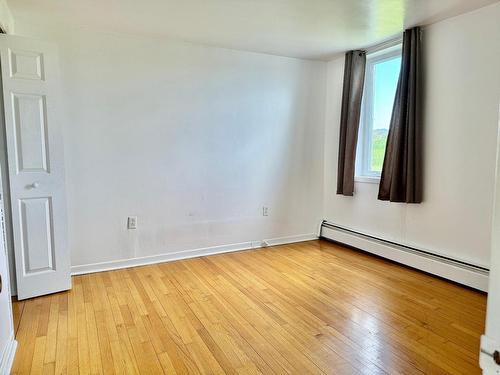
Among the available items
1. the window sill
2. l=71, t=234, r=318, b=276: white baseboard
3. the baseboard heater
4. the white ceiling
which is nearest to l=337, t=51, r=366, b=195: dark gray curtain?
the window sill

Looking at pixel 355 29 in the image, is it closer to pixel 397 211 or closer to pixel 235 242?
pixel 397 211

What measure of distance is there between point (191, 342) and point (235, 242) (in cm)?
194

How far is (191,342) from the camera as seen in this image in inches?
81.0

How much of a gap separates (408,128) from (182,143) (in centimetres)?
226

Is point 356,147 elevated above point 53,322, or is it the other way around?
point 356,147

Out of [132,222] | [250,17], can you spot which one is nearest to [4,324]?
[132,222]

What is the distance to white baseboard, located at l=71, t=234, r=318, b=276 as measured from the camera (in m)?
3.24

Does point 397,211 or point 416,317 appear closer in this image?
point 416,317

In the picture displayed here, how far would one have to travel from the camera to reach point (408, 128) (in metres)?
3.17

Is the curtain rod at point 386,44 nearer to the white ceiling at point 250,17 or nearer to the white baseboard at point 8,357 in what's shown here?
the white ceiling at point 250,17

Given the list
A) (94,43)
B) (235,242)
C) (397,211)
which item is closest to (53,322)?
(235,242)

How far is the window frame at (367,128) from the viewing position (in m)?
3.83

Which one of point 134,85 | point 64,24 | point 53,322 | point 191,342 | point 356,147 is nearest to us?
point 191,342

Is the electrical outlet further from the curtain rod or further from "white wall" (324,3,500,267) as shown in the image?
the curtain rod
